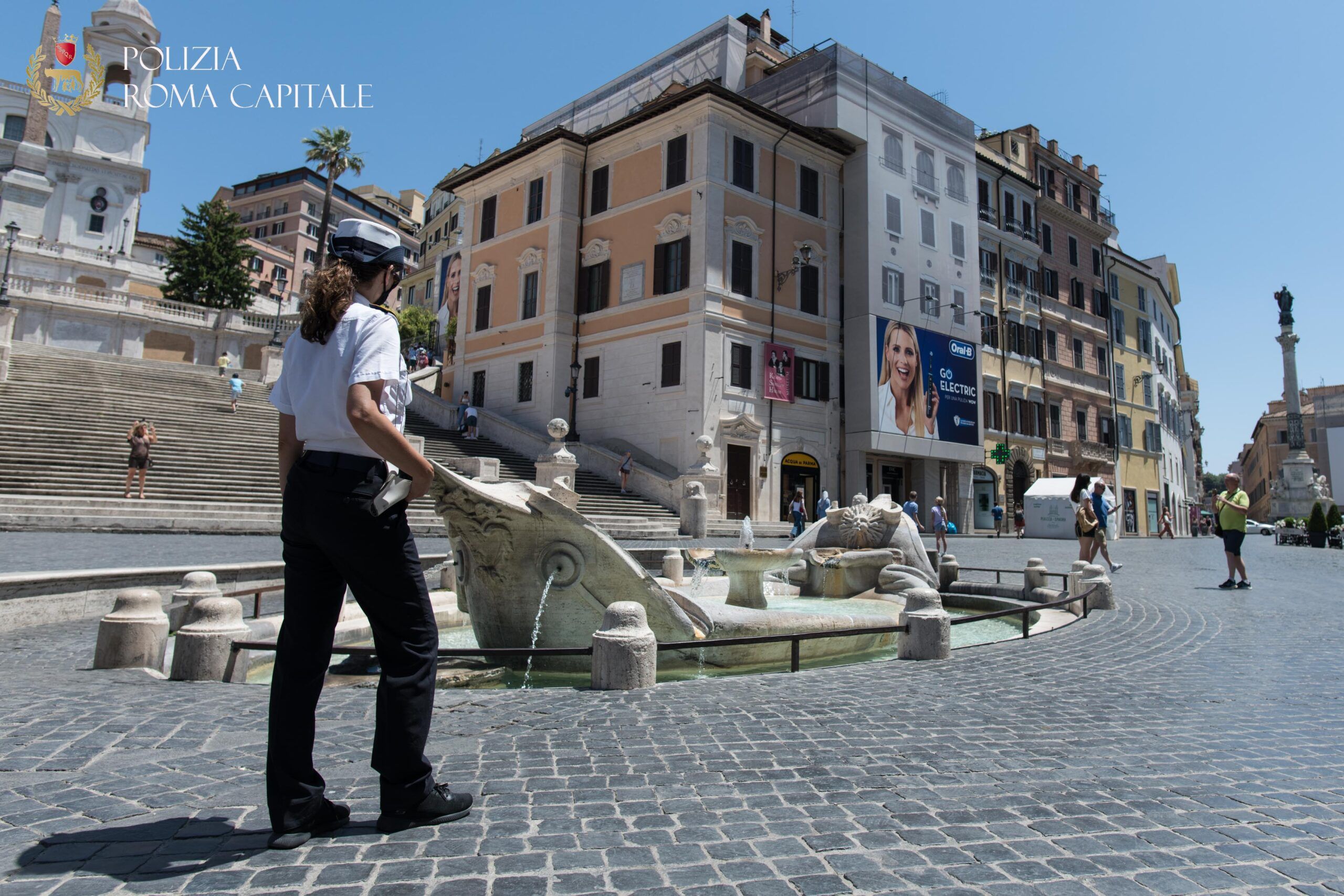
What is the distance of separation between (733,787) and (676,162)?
27.3 meters

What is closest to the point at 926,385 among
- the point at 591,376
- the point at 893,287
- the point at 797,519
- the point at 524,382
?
the point at 893,287

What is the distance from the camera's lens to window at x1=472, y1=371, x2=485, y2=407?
A: 106 ft

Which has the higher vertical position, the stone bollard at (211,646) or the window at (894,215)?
the window at (894,215)

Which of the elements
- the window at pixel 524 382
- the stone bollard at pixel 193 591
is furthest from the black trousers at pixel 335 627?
the window at pixel 524 382

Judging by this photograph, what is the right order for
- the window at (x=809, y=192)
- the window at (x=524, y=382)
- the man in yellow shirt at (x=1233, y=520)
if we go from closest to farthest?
1. the man in yellow shirt at (x=1233, y=520)
2. the window at (x=809, y=192)
3. the window at (x=524, y=382)

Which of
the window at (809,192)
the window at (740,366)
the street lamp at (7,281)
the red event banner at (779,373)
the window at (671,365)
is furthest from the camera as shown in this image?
the street lamp at (7,281)

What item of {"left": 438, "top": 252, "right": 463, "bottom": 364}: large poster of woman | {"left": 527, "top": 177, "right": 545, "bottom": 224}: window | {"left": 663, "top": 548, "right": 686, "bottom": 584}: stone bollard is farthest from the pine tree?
{"left": 663, "top": 548, "right": 686, "bottom": 584}: stone bollard

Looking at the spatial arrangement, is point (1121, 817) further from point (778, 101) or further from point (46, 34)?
point (46, 34)

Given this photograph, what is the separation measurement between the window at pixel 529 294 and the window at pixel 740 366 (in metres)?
8.72

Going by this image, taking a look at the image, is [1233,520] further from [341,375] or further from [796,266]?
[796,266]

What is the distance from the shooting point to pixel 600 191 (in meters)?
30.3

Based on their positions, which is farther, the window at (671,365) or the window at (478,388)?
the window at (478,388)

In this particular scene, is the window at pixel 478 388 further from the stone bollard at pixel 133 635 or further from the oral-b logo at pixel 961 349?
the stone bollard at pixel 133 635

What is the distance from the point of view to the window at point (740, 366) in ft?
87.4
